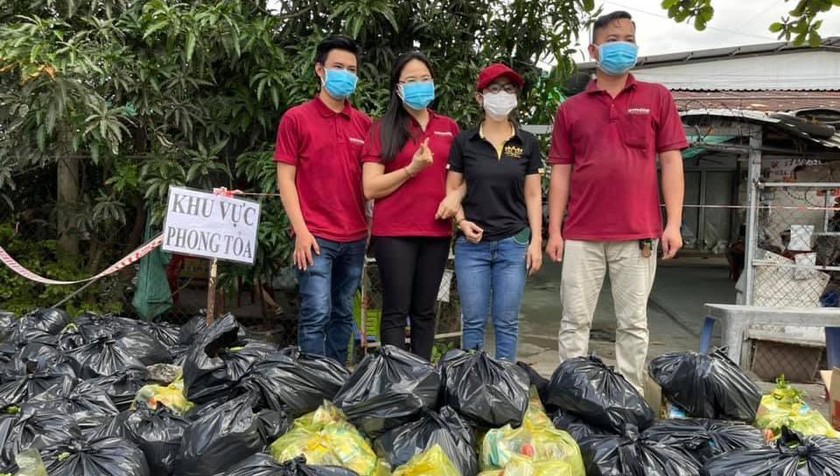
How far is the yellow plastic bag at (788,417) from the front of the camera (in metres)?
2.52

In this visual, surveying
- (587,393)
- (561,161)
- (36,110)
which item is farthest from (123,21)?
(587,393)

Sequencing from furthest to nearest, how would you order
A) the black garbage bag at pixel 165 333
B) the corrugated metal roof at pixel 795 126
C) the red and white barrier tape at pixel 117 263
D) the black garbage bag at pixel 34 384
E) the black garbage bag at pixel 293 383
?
1. the corrugated metal roof at pixel 795 126
2. the red and white barrier tape at pixel 117 263
3. the black garbage bag at pixel 165 333
4. the black garbage bag at pixel 34 384
5. the black garbage bag at pixel 293 383

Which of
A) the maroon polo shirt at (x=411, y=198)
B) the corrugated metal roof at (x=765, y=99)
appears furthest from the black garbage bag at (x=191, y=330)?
the corrugated metal roof at (x=765, y=99)

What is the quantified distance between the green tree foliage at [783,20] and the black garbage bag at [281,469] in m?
3.28

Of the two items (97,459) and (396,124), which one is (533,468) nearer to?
(97,459)

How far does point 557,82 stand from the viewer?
5480 millimetres

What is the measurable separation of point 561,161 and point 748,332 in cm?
345

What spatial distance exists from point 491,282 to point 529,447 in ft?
3.73

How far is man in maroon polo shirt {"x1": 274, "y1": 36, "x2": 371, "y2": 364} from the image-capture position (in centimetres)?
321

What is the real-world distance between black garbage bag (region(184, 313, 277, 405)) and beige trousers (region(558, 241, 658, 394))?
1.45 m

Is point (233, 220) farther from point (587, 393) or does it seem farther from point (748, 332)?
point (748, 332)

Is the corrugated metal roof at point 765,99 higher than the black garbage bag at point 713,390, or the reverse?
the corrugated metal roof at point 765,99


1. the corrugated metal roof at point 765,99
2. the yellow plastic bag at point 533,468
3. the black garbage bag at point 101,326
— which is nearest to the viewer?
the yellow plastic bag at point 533,468

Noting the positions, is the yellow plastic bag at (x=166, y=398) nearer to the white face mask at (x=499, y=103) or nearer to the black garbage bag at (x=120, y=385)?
the black garbage bag at (x=120, y=385)
